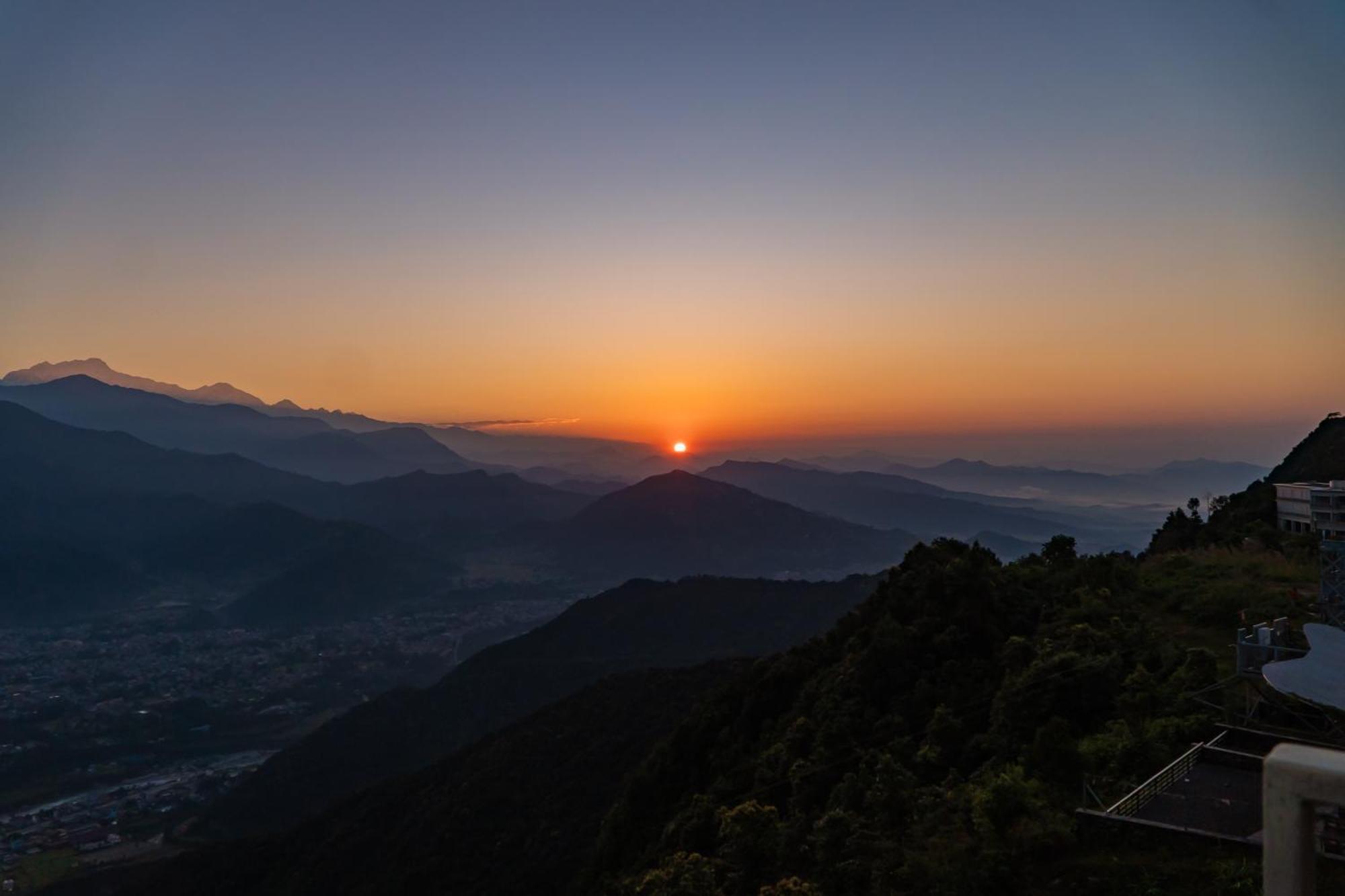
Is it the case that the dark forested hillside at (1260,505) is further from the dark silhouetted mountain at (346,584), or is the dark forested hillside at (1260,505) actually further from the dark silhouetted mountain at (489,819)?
the dark silhouetted mountain at (346,584)

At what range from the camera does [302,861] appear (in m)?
34.2

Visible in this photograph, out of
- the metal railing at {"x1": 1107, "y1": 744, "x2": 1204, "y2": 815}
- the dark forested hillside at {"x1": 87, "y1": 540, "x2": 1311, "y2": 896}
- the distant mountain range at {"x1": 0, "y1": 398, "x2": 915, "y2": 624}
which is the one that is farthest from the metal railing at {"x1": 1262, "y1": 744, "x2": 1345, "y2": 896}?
the distant mountain range at {"x1": 0, "y1": 398, "x2": 915, "y2": 624}

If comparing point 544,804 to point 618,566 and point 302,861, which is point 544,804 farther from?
point 618,566

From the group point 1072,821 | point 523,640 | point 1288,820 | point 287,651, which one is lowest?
point 287,651

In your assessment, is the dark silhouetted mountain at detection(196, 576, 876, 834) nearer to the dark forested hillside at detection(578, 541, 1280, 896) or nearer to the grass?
the grass

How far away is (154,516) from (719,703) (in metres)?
202

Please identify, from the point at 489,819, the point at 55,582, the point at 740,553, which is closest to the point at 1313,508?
the point at 489,819

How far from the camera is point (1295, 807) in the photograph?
11.7ft

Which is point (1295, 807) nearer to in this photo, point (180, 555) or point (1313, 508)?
point (1313, 508)

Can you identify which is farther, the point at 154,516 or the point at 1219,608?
the point at 154,516

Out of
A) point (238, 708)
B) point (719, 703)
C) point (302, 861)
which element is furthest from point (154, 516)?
point (719, 703)

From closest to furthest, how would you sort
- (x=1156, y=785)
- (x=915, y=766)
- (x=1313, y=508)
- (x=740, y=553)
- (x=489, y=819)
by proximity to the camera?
(x=1156, y=785) < (x=915, y=766) < (x=1313, y=508) < (x=489, y=819) < (x=740, y=553)

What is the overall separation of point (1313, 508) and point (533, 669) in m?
51.7

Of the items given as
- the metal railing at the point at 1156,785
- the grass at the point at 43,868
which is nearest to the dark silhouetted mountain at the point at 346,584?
the grass at the point at 43,868
